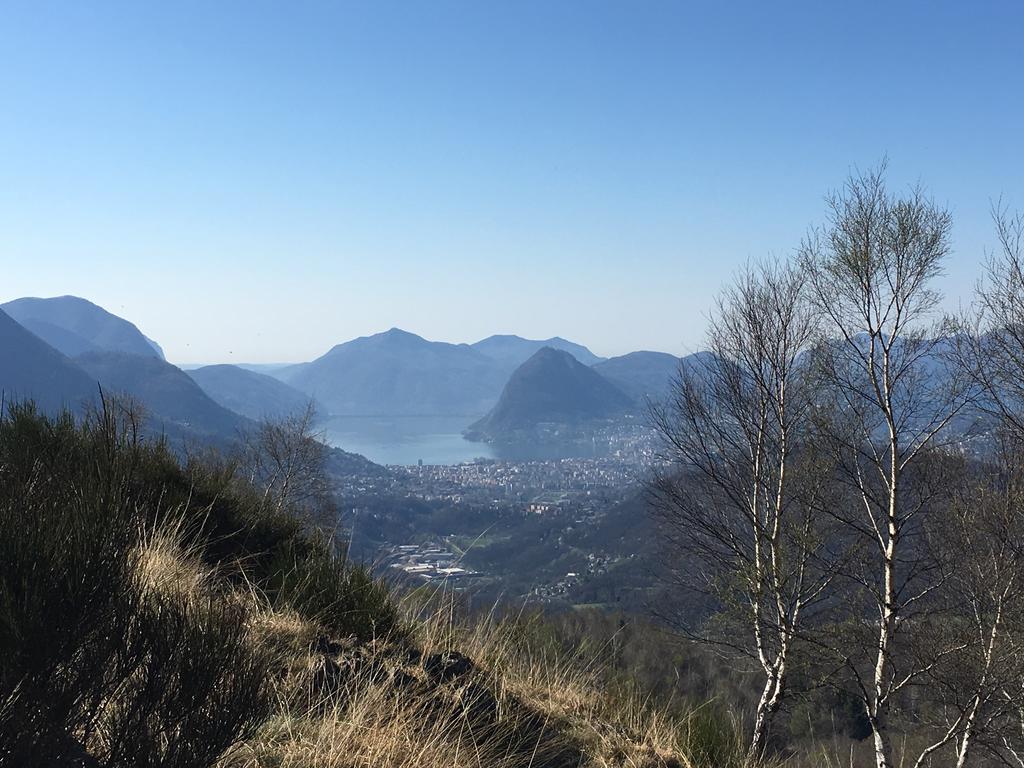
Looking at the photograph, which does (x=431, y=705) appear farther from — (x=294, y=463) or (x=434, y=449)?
(x=434, y=449)

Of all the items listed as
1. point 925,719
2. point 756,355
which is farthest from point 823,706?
point 756,355

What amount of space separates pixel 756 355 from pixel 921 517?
459 centimetres

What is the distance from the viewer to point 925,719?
12.0m

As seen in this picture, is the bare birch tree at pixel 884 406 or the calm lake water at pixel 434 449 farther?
the calm lake water at pixel 434 449

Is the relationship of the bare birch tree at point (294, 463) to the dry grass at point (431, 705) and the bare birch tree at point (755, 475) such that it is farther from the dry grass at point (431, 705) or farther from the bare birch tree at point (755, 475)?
the dry grass at point (431, 705)

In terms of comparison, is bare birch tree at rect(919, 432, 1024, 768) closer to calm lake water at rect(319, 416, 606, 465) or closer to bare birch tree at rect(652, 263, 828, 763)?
bare birch tree at rect(652, 263, 828, 763)

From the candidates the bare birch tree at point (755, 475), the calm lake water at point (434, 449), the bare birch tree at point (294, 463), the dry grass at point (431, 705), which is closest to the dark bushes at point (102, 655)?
the dry grass at point (431, 705)

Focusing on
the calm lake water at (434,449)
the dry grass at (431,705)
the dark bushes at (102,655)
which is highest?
the dark bushes at (102,655)

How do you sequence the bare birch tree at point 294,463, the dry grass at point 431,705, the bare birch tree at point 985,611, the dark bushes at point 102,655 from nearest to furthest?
the dark bushes at point 102,655 < the dry grass at point 431,705 < the bare birch tree at point 985,611 < the bare birch tree at point 294,463

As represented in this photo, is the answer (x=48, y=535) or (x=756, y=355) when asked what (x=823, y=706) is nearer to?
(x=756, y=355)

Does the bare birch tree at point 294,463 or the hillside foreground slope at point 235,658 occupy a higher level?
the hillside foreground slope at point 235,658

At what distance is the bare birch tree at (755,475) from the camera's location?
11.3 meters

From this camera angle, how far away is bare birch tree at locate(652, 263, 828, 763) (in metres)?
11.3

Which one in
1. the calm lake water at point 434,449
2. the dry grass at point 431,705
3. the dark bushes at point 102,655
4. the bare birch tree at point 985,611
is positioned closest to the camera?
the dark bushes at point 102,655
